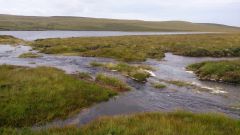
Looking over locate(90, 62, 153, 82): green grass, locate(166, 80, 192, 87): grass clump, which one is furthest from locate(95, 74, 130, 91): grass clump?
locate(166, 80, 192, 87): grass clump

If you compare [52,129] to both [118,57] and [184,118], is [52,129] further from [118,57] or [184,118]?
[118,57]

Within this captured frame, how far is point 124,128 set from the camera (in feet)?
44.3

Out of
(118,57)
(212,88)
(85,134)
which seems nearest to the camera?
(85,134)

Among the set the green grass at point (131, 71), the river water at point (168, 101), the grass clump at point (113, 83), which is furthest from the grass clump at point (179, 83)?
the grass clump at point (113, 83)

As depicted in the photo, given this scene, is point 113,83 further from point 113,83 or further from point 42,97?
point 42,97

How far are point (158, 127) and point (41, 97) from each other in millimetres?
9969

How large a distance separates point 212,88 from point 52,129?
63.7 ft

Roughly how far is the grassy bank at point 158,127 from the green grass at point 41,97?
3411 mm

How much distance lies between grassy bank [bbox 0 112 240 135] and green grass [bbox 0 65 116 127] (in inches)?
134

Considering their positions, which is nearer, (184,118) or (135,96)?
(184,118)

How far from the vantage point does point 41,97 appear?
20.1m

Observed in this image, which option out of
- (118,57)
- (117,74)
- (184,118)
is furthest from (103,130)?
(118,57)

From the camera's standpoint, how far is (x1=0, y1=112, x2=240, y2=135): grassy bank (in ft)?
42.8

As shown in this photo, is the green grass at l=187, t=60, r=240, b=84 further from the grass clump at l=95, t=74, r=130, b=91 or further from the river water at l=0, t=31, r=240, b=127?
the grass clump at l=95, t=74, r=130, b=91
